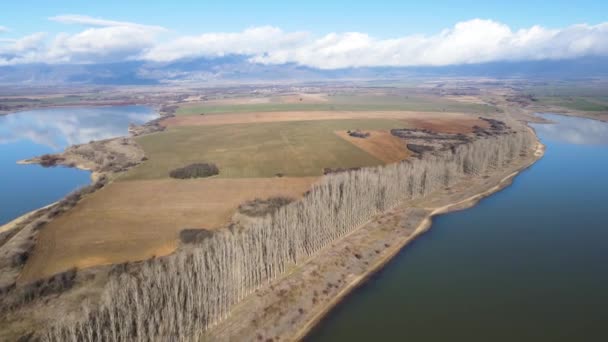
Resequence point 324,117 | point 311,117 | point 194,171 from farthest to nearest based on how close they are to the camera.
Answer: point 311,117, point 324,117, point 194,171

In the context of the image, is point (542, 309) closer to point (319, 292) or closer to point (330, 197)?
point (319, 292)

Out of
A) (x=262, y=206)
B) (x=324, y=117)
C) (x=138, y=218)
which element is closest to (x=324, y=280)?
(x=262, y=206)

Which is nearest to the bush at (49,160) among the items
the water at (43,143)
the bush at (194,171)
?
the water at (43,143)

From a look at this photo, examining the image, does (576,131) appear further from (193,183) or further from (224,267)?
(224,267)

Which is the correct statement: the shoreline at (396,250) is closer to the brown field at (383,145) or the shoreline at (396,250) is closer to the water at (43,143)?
the brown field at (383,145)

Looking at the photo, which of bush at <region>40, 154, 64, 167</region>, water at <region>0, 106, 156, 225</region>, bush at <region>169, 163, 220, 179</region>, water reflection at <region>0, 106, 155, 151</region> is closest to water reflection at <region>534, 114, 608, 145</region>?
bush at <region>169, 163, 220, 179</region>

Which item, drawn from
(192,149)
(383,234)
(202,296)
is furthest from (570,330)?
(192,149)

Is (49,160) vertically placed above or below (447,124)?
below

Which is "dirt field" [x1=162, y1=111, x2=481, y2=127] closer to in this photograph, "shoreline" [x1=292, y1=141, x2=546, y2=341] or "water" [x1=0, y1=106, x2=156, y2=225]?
"water" [x1=0, y1=106, x2=156, y2=225]

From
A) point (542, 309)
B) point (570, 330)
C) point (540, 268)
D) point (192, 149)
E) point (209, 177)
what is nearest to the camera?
point (570, 330)
